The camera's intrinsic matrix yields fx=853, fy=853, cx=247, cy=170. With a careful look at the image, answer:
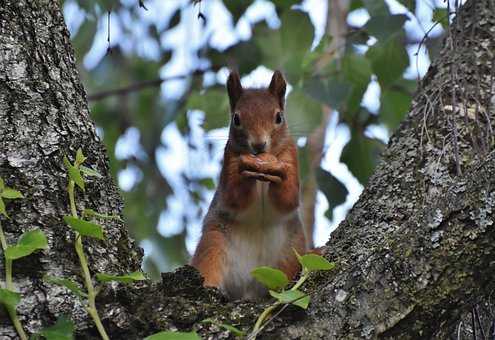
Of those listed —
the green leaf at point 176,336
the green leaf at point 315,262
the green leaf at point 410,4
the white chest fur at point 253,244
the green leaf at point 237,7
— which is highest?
the green leaf at point 237,7

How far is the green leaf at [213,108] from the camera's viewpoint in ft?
10.1

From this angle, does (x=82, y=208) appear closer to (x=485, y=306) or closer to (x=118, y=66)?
(x=485, y=306)

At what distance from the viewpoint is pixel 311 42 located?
3.16m

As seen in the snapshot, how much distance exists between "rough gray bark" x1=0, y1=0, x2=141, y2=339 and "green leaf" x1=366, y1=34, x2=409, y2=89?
4.10ft

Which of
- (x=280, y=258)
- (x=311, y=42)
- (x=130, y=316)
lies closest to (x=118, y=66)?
(x=311, y=42)

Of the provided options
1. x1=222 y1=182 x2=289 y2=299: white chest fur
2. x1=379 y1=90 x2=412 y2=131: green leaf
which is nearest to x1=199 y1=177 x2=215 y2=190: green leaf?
x1=379 y1=90 x2=412 y2=131: green leaf

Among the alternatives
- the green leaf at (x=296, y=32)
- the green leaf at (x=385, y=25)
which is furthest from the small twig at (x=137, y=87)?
the green leaf at (x=385, y=25)

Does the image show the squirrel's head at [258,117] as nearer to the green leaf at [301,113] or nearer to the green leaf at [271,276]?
the green leaf at [301,113]

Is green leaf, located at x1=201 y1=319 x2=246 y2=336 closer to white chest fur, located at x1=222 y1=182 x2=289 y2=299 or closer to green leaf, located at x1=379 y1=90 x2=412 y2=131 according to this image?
white chest fur, located at x1=222 y1=182 x2=289 y2=299

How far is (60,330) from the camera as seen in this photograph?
1.37m

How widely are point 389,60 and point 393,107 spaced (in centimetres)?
68

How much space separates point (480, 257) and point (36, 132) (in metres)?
0.92

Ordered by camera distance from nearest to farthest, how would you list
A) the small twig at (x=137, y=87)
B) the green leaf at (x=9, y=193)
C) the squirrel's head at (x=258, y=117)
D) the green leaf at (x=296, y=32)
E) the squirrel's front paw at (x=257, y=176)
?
the green leaf at (x=9, y=193) → the squirrel's front paw at (x=257, y=176) → the squirrel's head at (x=258, y=117) → the green leaf at (x=296, y=32) → the small twig at (x=137, y=87)

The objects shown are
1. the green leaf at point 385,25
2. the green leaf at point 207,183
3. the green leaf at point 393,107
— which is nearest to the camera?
the green leaf at point 385,25
